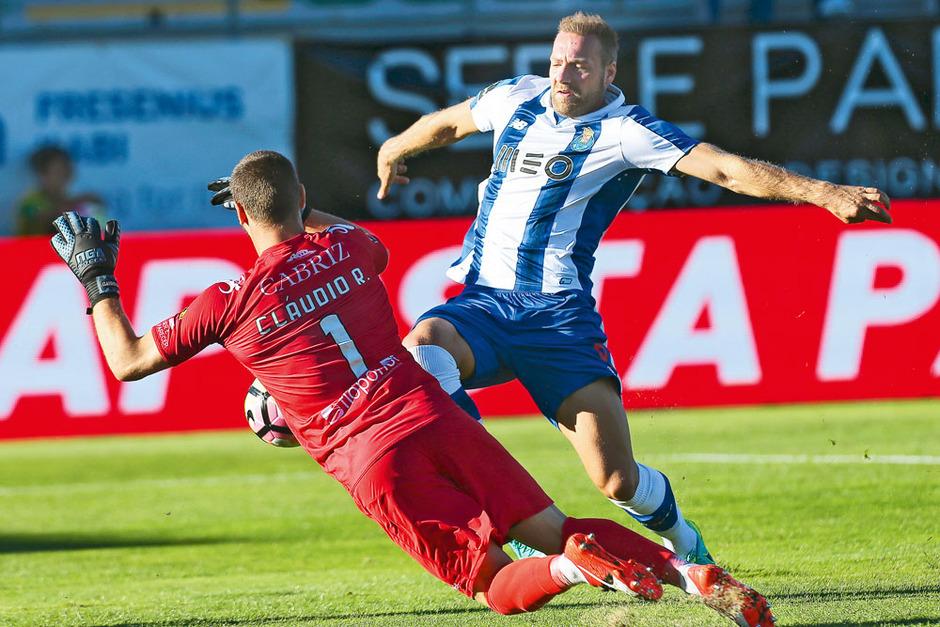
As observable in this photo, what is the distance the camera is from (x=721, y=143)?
14.7 m

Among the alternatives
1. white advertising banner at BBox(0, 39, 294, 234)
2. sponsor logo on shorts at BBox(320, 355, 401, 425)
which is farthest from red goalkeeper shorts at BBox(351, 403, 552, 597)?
white advertising banner at BBox(0, 39, 294, 234)

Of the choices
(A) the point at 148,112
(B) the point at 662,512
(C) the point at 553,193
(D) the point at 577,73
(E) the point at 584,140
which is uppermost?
(D) the point at 577,73

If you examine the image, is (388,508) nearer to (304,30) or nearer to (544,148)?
(544,148)

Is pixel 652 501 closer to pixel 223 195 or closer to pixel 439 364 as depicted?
pixel 439 364

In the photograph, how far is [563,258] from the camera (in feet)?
20.6

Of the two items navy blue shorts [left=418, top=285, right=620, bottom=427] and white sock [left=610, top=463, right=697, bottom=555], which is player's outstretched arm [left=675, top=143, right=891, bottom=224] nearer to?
navy blue shorts [left=418, top=285, right=620, bottom=427]

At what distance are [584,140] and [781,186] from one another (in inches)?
40.4

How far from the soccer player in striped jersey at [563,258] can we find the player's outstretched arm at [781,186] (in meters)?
0.02

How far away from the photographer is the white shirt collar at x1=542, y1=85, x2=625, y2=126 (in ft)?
20.6

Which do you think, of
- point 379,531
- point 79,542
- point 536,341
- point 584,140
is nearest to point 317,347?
point 536,341

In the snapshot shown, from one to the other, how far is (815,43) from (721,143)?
1326 mm

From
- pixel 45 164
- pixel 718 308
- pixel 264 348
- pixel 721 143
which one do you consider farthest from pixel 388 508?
pixel 45 164

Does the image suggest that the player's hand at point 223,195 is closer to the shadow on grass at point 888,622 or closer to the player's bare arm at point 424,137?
the player's bare arm at point 424,137

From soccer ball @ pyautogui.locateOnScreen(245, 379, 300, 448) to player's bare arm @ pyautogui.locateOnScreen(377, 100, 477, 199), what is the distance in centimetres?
141
